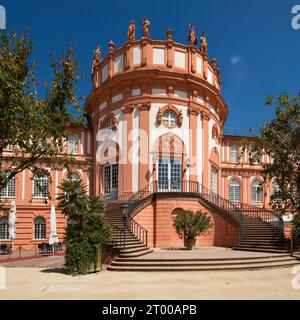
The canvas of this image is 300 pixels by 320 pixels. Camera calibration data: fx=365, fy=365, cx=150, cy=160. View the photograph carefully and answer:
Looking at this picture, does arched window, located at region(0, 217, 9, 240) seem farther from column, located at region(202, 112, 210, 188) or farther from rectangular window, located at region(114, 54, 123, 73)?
column, located at region(202, 112, 210, 188)

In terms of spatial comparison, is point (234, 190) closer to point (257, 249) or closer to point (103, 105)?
point (103, 105)

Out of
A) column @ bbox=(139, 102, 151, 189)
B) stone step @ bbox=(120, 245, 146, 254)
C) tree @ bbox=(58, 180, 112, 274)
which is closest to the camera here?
tree @ bbox=(58, 180, 112, 274)

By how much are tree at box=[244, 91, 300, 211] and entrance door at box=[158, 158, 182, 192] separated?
5843mm

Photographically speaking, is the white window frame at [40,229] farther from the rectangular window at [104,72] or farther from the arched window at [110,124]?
the rectangular window at [104,72]

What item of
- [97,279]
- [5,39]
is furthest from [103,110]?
[97,279]

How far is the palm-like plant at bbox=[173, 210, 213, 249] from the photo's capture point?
60.0 feet

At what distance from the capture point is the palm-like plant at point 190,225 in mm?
18281

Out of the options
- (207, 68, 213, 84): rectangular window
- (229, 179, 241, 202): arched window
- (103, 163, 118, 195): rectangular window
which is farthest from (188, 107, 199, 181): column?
(229, 179, 241, 202): arched window

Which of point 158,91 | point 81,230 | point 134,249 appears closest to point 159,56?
point 158,91

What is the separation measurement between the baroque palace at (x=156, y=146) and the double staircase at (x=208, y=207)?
0.10 m

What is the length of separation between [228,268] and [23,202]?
18.2 meters

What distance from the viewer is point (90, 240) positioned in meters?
12.8

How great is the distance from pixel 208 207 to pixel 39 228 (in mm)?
Result: 12911

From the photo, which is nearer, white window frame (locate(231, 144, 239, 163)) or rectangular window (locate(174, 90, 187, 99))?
rectangular window (locate(174, 90, 187, 99))
